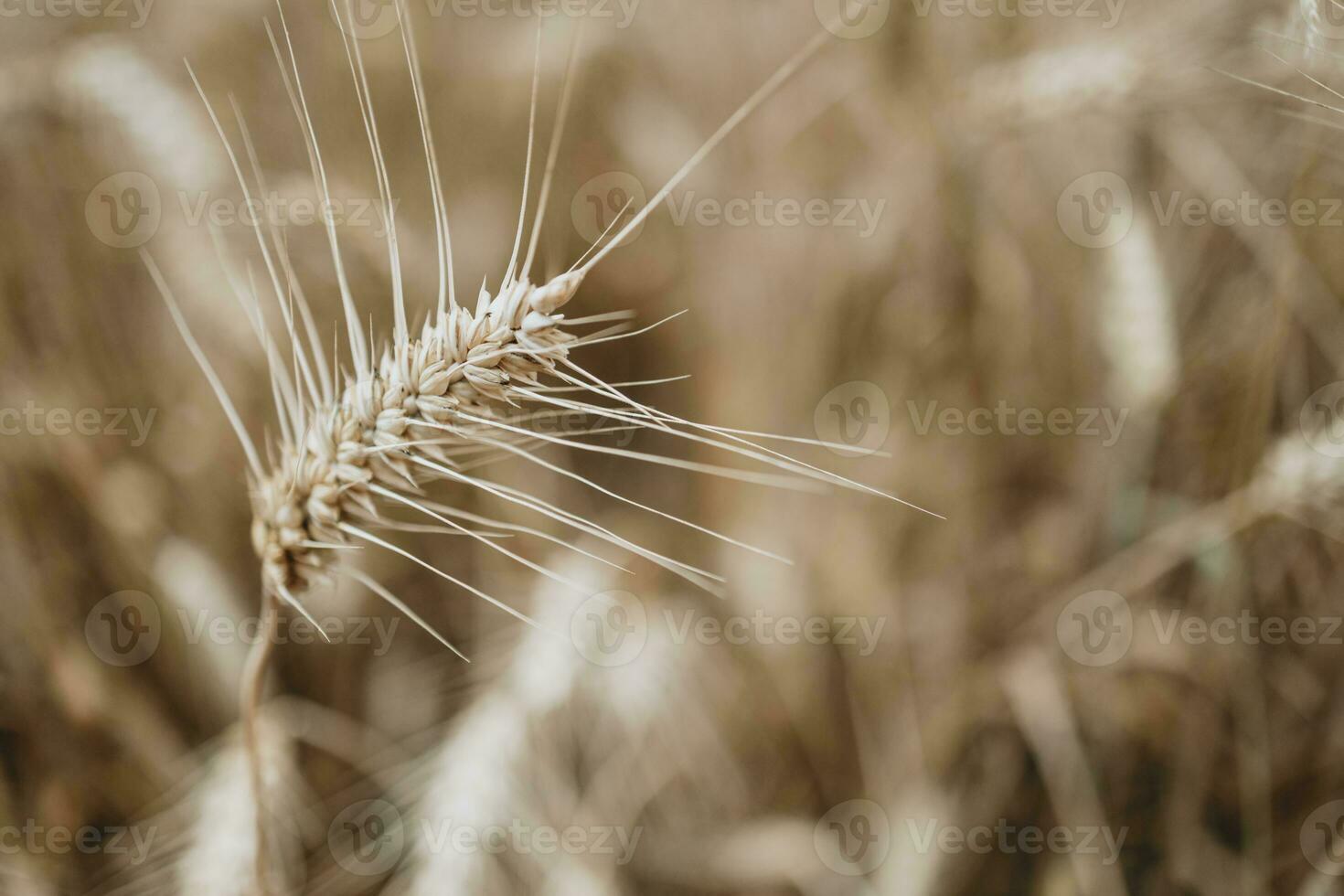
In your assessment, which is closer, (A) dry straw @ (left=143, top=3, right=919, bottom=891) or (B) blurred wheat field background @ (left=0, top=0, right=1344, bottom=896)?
(A) dry straw @ (left=143, top=3, right=919, bottom=891)

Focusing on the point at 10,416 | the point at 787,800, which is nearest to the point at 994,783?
the point at 787,800

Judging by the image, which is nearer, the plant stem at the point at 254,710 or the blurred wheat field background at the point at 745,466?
the plant stem at the point at 254,710

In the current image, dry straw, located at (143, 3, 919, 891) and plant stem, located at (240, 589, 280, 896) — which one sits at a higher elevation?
dry straw, located at (143, 3, 919, 891)

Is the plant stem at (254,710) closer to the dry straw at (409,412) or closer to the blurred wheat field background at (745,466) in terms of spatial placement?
the dry straw at (409,412)

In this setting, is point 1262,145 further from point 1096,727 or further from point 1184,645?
point 1096,727

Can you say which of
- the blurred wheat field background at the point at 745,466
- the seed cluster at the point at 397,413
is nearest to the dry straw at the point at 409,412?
the seed cluster at the point at 397,413

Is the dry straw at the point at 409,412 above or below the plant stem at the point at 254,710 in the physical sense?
above

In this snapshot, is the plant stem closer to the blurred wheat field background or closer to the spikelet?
the spikelet

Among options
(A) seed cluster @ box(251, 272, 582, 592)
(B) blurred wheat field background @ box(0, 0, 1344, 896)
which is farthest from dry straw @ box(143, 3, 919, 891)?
(B) blurred wheat field background @ box(0, 0, 1344, 896)
